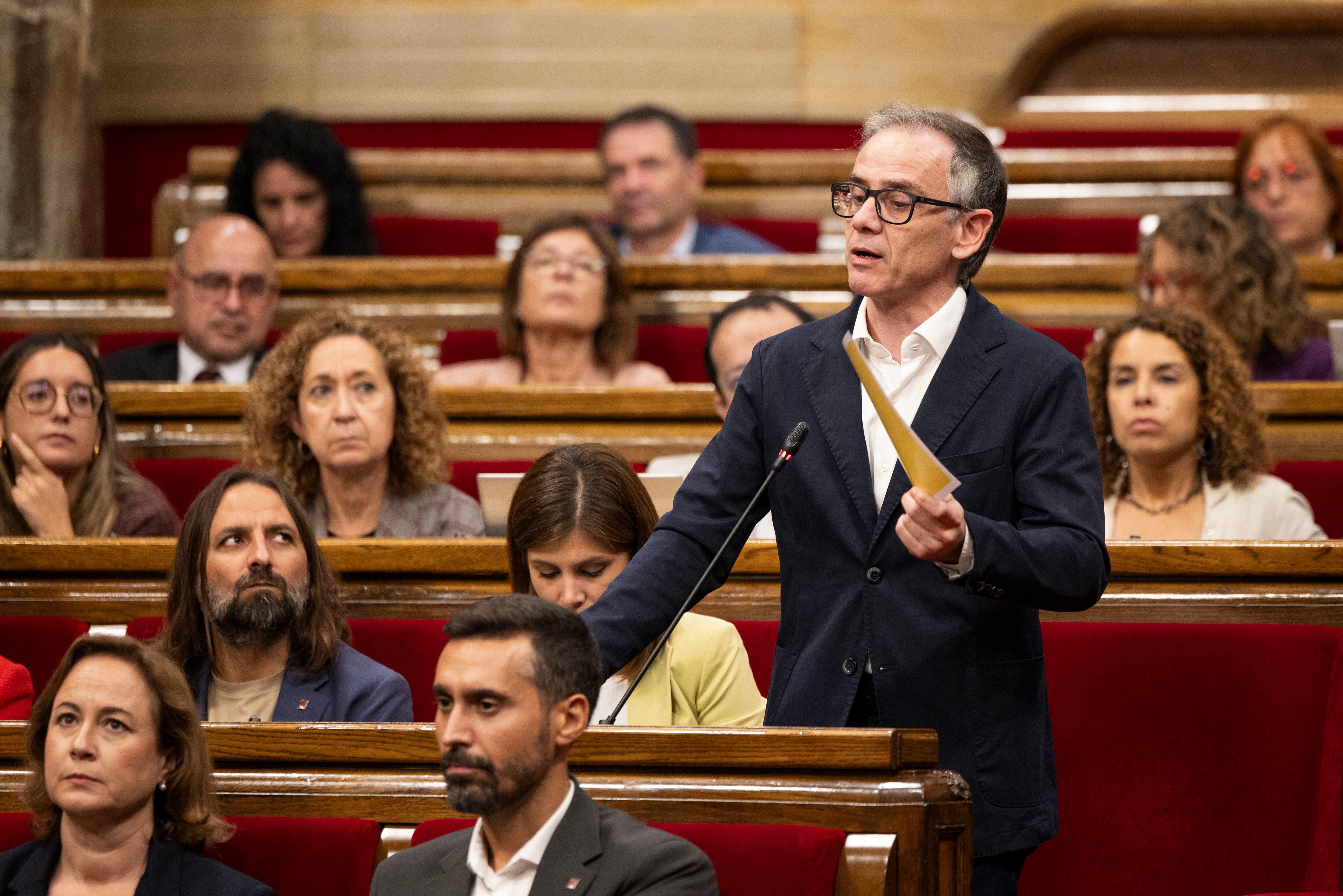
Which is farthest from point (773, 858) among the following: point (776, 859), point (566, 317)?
point (566, 317)

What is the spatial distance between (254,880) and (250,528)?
0.39m

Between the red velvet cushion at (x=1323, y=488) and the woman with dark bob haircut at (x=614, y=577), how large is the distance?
0.77 metres

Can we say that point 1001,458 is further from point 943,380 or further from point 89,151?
point 89,151

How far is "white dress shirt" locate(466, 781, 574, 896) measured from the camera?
84cm

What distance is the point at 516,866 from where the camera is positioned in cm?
84

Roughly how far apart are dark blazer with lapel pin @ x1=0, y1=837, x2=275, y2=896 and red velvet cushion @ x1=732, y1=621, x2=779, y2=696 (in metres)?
0.45

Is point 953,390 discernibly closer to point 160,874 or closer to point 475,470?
point 160,874

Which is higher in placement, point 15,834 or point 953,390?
point 953,390

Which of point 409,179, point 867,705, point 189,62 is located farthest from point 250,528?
point 189,62

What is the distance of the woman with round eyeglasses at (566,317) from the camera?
82.4 inches

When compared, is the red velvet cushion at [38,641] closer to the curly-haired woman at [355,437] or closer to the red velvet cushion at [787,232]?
the curly-haired woman at [355,437]

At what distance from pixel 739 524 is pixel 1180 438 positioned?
0.78 metres

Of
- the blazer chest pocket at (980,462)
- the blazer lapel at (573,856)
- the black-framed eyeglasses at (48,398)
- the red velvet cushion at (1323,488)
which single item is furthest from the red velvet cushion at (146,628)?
the red velvet cushion at (1323,488)

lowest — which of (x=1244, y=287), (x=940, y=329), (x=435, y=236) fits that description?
(x=940, y=329)
